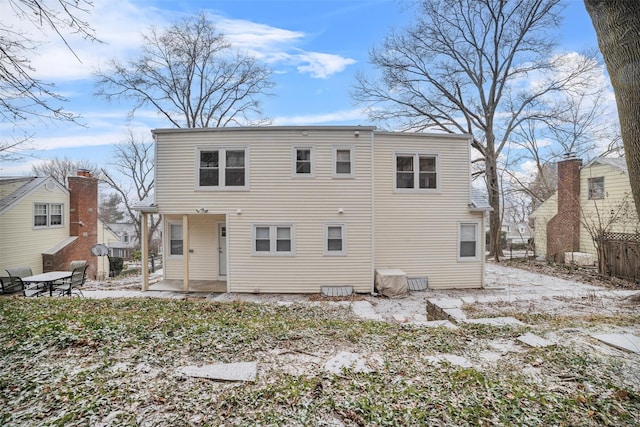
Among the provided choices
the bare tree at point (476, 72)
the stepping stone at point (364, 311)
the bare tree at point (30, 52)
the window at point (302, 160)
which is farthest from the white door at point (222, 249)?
the bare tree at point (476, 72)

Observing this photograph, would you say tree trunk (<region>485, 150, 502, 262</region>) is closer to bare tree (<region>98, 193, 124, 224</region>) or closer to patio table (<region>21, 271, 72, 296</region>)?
patio table (<region>21, 271, 72, 296</region>)

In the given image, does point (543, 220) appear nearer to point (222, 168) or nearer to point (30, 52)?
point (222, 168)

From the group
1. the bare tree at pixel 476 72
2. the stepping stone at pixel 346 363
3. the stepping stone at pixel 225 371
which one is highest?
the bare tree at pixel 476 72

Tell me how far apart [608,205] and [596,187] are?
1.17 metres

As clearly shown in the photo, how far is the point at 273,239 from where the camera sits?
1010cm

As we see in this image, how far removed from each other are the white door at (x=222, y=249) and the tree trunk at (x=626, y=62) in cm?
1024

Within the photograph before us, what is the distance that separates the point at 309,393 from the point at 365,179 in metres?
7.99

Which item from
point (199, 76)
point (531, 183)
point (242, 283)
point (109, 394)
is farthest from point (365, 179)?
point (531, 183)

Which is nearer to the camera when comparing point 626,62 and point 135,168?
point 626,62

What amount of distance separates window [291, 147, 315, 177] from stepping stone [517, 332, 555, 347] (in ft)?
23.5

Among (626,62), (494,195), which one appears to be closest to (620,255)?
(494,195)

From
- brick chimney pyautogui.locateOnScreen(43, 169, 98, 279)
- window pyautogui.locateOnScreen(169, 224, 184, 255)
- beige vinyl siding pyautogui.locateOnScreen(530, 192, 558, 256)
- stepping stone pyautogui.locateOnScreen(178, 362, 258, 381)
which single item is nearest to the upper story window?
brick chimney pyautogui.locateOnScreen(43, 169, 98, 279)

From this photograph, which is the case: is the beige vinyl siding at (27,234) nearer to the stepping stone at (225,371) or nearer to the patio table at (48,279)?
the patio table at (48,279)

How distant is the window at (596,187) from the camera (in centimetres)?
1508
